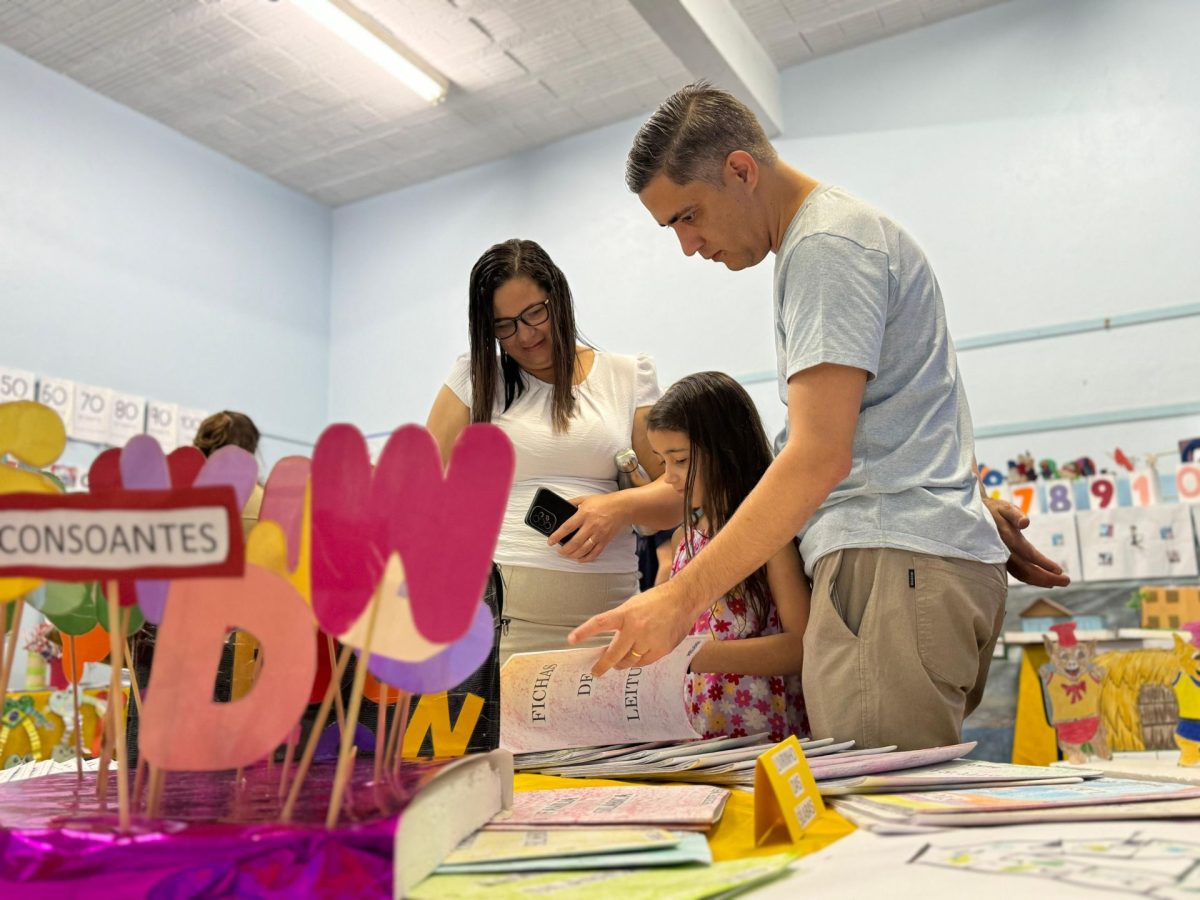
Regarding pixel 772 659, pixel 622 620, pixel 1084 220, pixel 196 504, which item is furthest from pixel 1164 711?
pixel 196 504

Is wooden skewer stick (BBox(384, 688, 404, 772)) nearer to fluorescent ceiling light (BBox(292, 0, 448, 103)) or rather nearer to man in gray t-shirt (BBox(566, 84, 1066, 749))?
man in gray t-shirt (BBox(566, 84, 1066, 749))

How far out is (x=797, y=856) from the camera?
503mm

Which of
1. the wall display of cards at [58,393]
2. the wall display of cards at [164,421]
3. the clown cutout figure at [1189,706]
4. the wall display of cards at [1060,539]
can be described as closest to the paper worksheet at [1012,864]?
the clown cutout figure at [1189,706]

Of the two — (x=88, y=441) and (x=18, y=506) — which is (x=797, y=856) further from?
(x=88, y=441)

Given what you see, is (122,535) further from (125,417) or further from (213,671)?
(125,417)

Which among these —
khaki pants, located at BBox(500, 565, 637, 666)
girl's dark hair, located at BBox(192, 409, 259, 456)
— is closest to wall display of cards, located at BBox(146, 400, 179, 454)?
girl's dark hair, located at BBox(192, 409, 259, 456)

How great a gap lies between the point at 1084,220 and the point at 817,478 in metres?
2.92

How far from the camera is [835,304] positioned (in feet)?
3.04

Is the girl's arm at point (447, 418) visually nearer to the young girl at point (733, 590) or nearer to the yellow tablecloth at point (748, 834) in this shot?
the young girl at point (733, 590)

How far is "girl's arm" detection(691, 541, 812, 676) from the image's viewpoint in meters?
1.21

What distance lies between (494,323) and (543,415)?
16 centimetres

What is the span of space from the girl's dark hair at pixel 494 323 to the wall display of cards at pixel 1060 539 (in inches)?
72.0

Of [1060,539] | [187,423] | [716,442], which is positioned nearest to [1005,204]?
[1060,539]

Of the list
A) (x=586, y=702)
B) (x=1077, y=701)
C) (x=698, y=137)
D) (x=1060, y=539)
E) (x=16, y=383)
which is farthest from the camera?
(x=16, y=383)
